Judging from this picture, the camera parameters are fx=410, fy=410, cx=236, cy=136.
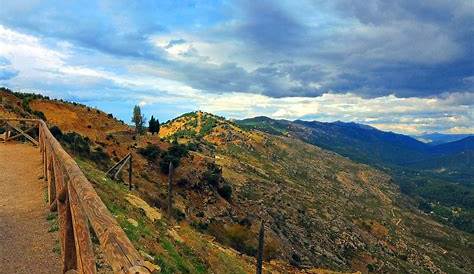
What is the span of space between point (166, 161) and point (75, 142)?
53.8 ft

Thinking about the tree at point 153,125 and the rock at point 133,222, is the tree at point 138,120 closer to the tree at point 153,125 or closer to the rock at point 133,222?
the tree at point 153,125

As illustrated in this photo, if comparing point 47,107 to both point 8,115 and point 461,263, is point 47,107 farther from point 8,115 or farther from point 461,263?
point 461,263

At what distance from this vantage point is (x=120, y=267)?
10.7ft

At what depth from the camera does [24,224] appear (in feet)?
35.2

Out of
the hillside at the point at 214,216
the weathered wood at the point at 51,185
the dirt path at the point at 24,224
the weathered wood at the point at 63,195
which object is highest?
the weathered wood at the point at 63,195

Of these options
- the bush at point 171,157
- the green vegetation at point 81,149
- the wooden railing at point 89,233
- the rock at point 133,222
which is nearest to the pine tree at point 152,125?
the bush at point 171,157

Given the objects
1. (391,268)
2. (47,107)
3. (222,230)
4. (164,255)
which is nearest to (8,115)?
(47,107)

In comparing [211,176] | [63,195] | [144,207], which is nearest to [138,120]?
[211,176]

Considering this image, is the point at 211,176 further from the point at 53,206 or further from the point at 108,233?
the point at 108,233

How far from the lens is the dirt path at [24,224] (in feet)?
27.5

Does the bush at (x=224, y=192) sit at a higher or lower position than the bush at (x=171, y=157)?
lower

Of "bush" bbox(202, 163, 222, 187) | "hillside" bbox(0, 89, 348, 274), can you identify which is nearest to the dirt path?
"hillside" bbox(0, 89, 348, 274)

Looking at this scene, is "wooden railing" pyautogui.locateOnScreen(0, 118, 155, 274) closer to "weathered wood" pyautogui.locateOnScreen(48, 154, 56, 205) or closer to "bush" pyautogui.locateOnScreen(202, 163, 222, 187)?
"weathered wood" pyautogui.locateOnScreen(48, 154, 56, 205)

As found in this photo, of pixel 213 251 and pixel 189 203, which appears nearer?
pixel 213 251
